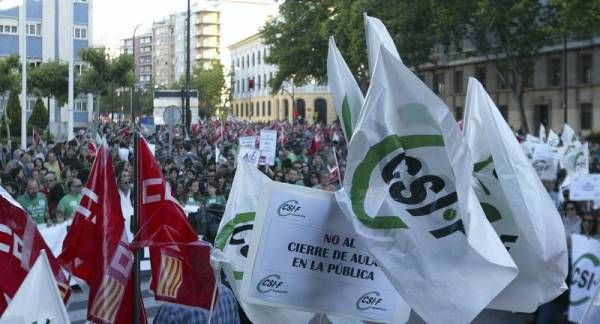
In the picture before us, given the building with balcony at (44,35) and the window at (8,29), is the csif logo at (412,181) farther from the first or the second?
the window at (8,29)

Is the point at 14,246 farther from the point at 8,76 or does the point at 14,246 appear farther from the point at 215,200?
the point at 8,76

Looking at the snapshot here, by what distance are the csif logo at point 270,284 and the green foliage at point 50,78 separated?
38700mm

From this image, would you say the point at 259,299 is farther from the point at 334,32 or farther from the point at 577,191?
the point at 334,32

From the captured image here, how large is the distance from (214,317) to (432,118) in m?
1.85

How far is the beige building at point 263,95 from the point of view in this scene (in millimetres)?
95312

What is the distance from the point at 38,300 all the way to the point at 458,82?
54646 mm

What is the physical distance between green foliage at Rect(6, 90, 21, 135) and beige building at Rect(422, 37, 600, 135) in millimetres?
22767

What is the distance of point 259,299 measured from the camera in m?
5.12

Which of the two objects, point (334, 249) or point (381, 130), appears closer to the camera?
point (381, 130)

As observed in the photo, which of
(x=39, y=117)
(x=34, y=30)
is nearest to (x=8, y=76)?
(x=39, y=117)

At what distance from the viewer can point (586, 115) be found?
46.2 meters

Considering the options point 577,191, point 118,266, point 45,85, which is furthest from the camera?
point 45,85

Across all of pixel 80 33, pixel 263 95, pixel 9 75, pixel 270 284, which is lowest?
pixel 270 284

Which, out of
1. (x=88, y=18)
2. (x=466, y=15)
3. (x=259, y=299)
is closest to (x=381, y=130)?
(x=259, y=299)
